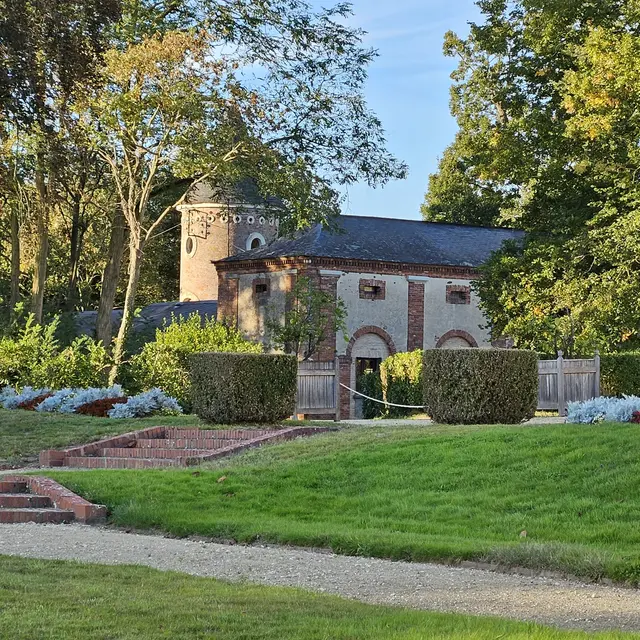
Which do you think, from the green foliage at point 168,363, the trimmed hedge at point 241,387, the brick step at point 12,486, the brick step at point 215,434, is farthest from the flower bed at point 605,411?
the green foliage at point 168,363

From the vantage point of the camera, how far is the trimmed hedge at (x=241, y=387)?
20969mm

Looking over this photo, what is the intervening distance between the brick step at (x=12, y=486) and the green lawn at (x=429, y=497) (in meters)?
0.54

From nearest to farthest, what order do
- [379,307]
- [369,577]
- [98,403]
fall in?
[369,577]
[98,403]
[379,307]

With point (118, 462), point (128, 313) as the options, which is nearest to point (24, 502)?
point (118, 462)

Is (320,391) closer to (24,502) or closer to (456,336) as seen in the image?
(24,502)

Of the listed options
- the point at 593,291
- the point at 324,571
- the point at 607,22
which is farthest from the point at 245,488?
the point at 607,22

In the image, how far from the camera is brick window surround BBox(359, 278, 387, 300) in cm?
4516

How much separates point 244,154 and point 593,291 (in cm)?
1115

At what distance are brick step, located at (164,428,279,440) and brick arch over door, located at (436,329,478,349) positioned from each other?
2759cm

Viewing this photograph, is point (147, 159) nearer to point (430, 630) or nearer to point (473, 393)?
point (473, 393)

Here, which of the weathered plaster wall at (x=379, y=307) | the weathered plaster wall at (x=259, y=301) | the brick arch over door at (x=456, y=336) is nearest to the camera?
the weathered plaster wall at (x=379, y=307)

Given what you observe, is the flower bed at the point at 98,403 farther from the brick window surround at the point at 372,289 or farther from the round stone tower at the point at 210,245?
the round stone tower at the point at 210,245

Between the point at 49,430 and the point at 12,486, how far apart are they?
649 cm

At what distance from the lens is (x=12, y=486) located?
48.6 ft
